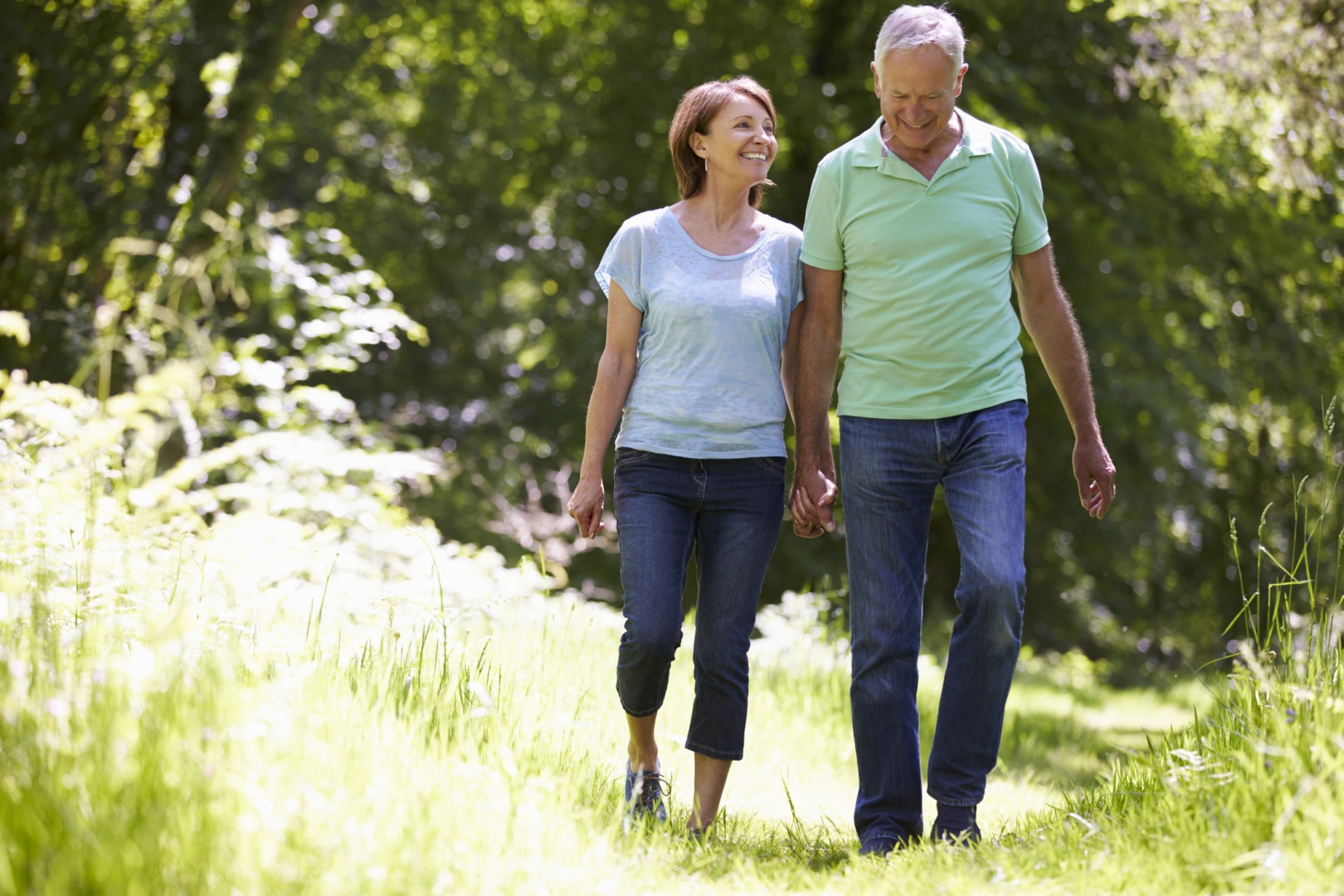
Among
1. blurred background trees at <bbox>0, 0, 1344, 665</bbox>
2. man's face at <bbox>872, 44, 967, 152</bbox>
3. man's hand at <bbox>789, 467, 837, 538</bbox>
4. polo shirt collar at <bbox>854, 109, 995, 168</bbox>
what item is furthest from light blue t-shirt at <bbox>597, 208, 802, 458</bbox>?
blurred background trees at <bbox>0, 0, 1344, 665</bbox>

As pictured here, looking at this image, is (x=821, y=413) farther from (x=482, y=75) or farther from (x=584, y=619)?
(x=482, y=75)

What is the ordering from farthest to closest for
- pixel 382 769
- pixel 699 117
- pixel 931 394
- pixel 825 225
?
pixel 699 117 < pixel 825 225 < pixel 931 394 < pixel 382 769

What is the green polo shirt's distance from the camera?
10.7 ft

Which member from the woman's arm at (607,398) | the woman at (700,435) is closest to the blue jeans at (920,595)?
the woman at (700,435)

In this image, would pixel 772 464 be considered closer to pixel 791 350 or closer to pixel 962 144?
pixel 791 350

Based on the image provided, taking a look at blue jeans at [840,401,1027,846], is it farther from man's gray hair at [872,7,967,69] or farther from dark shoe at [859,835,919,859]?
man's gray hair at [872,7,967,69]

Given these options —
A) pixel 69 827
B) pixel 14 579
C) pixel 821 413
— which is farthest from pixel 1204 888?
pixel 14 579

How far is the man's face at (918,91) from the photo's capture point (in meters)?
3.15

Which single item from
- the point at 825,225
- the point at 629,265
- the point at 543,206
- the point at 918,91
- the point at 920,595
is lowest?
the point at 920,595

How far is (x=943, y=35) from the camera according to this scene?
3.15m

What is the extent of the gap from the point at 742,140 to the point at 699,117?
166 mm

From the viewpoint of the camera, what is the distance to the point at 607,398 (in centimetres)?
340

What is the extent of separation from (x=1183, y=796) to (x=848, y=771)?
8.14 ft

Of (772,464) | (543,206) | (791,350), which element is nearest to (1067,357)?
(791,350)
